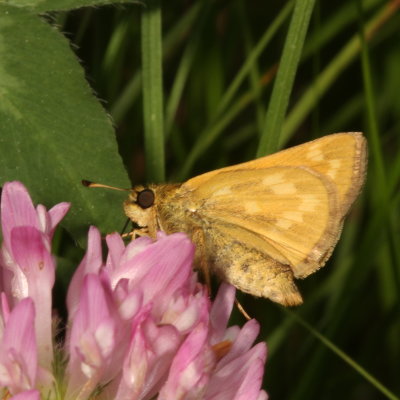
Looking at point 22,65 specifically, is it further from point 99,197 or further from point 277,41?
point 277,41

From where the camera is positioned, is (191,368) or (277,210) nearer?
(191,368)

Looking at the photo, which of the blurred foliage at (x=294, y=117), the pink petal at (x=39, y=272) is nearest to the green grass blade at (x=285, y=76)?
the blurred foliage at (x=294, y=117)

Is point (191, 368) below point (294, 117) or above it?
above

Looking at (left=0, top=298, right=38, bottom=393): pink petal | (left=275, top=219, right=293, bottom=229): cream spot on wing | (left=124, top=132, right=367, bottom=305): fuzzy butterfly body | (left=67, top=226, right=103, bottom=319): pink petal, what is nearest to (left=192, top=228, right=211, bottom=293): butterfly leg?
(left=124, top=132, right=367, bottom=305): fuzzy butterfly body

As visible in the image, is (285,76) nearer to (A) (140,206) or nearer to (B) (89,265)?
(A) (140,206)

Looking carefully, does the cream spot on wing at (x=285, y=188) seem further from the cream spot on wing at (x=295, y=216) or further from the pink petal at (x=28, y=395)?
the pink petal at (x=28, y=395)

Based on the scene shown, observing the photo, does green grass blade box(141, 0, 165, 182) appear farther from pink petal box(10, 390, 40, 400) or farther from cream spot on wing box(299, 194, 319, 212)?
pink petal box(10, 390, 40, 400)

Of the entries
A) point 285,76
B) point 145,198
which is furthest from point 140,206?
point 285,76
